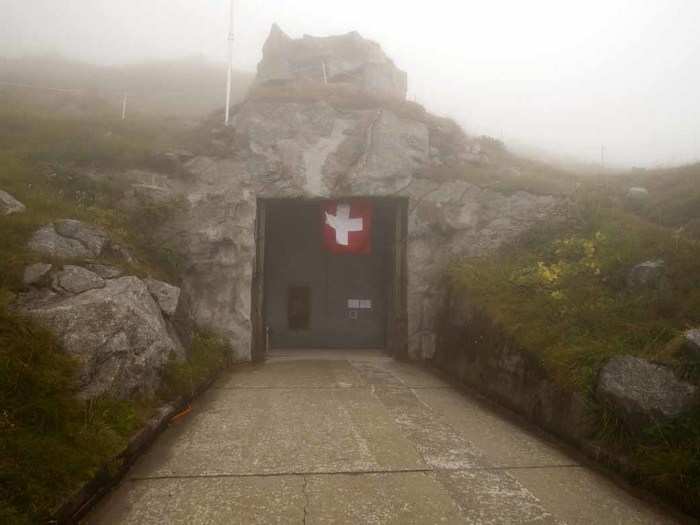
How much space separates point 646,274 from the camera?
7496 mm

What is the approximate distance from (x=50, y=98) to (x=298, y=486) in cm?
1954

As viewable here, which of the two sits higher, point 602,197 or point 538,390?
point 602,197

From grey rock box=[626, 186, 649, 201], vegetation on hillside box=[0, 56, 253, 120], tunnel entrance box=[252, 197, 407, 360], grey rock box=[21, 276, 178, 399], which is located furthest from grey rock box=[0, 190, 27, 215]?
grey rock box=[626, 186, 649, 201]

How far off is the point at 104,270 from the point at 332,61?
1502 centimetres

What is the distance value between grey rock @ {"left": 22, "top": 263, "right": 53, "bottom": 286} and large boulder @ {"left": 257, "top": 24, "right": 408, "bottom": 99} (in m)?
14.5

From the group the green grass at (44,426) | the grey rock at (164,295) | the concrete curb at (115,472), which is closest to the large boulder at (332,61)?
the grey rock at (164,295)

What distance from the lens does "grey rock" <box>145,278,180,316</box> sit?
8.54m

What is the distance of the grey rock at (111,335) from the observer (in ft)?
19.3

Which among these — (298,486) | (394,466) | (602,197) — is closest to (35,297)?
(298,486)

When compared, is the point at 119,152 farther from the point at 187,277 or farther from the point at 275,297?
the point at 275,297

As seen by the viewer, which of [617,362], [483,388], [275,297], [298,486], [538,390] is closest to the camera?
[298,486]

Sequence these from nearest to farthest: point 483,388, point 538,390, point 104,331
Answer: point 104,331 → point 538,390 → point 483,388

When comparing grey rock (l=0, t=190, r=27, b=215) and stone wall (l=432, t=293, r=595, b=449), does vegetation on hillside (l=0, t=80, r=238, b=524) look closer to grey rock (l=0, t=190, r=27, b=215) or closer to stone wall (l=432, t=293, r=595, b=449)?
grey rock (l=0, t=190, r=27, b=215)

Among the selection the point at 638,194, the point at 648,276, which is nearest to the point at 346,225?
the point at 638,194
